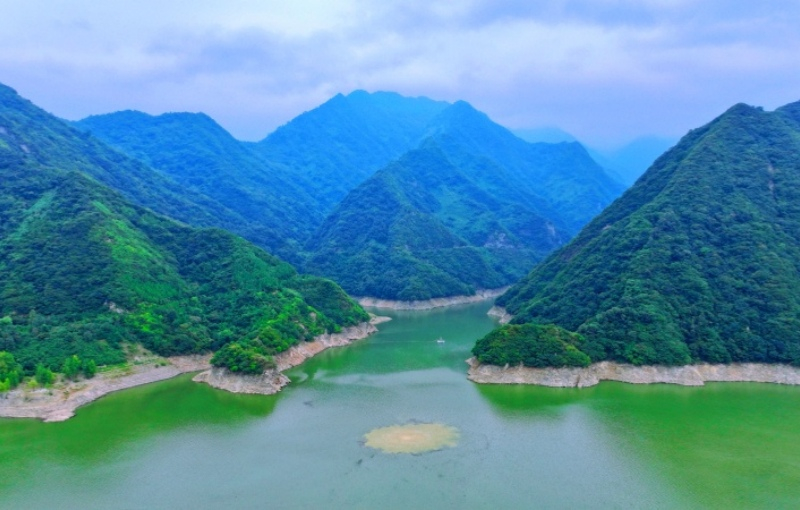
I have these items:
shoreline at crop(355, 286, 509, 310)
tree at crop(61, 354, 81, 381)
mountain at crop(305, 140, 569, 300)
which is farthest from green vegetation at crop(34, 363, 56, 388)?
mountain at crop(305, 140, 569, 300)

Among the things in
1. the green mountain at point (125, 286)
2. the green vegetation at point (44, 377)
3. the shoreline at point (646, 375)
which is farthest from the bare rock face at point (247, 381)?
the shoreline at point (646, 375)

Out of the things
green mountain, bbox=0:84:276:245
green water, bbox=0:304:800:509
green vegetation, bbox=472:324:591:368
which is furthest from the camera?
green mountain, bbox=0:84:276:245

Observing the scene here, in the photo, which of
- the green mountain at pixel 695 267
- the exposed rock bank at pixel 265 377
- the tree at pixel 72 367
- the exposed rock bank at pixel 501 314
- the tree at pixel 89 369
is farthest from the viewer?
the exposed rock bank at pixel 501 314

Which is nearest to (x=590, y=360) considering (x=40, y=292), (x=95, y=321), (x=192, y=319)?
(x=192, y=319)

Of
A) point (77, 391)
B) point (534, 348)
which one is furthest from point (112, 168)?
point (534, 348)

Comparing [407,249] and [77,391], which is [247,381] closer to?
[77,391]

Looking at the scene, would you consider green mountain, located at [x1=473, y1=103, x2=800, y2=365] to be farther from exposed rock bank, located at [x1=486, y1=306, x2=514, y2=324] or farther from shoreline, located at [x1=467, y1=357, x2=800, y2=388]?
exposed rock bank, located at [x1=486, y1=306, x2=514, y2=324]

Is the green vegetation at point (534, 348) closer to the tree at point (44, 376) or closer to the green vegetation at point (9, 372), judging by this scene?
the tree at point (44, 376)
